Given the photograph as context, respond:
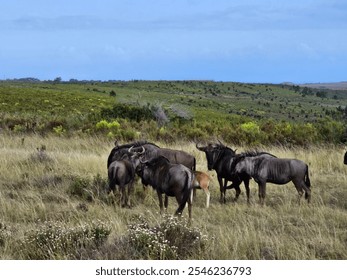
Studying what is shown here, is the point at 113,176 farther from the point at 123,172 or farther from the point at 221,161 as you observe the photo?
the point at 221,161

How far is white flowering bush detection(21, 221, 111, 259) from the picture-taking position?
22.1 ft

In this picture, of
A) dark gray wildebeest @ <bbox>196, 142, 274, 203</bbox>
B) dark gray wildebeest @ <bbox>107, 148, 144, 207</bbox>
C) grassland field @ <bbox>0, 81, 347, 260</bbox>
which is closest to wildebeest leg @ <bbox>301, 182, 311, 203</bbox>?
grassland field @ <bbox>0, 81, 347, 260</bbox>

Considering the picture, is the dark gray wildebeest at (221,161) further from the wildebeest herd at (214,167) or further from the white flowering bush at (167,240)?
the white flowering bush at (167,240)

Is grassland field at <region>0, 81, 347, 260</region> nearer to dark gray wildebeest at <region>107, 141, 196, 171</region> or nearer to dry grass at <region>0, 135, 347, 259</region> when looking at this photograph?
dry grass at <region>0, 135, 347, 259</region>

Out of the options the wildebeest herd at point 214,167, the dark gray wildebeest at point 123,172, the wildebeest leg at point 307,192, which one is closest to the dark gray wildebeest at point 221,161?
the wildebeest herd at point 214,167

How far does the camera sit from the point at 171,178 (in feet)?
26.9

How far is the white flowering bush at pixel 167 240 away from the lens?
6.52 meters

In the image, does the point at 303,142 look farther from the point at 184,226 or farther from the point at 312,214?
the point at 184,226

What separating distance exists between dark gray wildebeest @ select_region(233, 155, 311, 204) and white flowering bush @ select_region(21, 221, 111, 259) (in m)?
3.44

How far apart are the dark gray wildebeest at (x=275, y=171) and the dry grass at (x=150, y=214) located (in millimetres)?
358

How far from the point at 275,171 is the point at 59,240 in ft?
14.3

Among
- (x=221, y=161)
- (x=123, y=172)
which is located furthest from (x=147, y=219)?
(x=221, y=161)

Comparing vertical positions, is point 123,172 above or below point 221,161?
below

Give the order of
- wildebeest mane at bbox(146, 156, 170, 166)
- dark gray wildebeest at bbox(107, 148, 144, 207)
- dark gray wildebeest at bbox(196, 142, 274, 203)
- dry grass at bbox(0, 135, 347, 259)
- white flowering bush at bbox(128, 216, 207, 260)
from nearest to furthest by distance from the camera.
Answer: white flowering bush at bbox(128, 216, 207, 260) < dry grass at bbox(0, 135, 347, 259) < wildebeest mane at bbox(146, 156, 170, 166) < dark gray wildebeest at bbox(107, 148, 144, 207) < dark gray wildebeest at bbox(196, 142, 274, 203)
